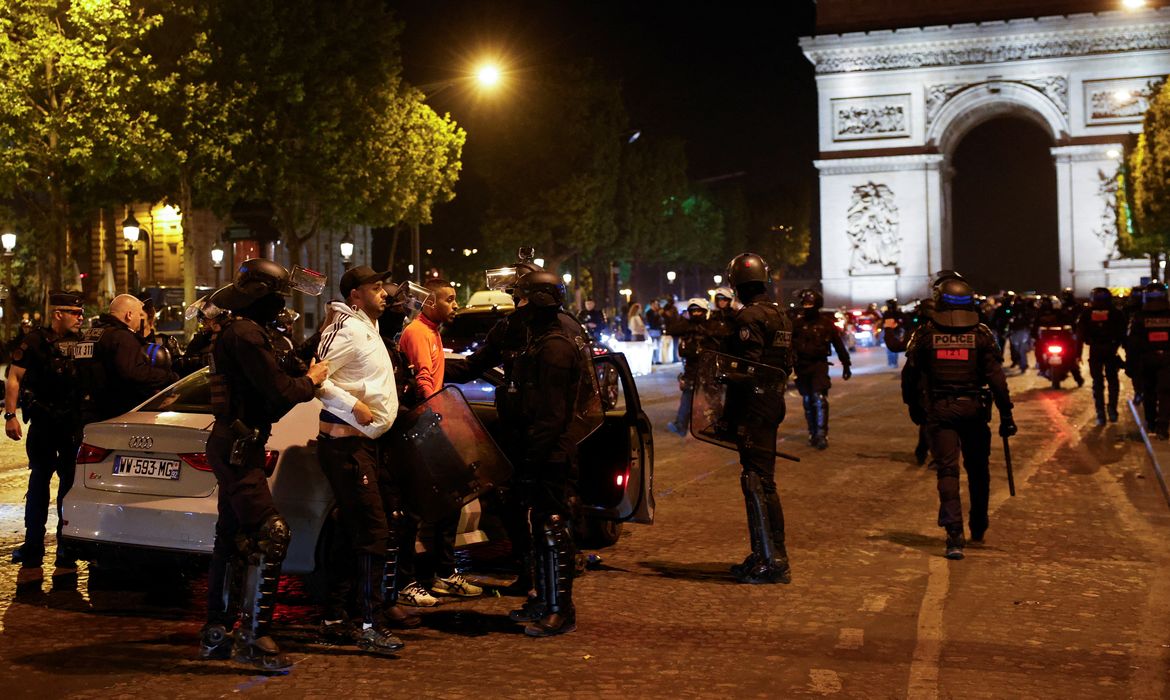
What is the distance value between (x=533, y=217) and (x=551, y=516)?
48.2 metres

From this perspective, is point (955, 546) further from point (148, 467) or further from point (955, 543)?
point (148, 467)

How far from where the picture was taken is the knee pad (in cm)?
603

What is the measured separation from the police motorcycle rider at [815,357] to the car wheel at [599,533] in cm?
675

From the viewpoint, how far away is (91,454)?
23.2ft

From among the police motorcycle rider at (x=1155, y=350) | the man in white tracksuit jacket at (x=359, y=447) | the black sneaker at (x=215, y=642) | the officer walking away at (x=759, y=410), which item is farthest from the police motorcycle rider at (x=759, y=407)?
Answer: the police motorcycle rider at (x=1155, y=350)

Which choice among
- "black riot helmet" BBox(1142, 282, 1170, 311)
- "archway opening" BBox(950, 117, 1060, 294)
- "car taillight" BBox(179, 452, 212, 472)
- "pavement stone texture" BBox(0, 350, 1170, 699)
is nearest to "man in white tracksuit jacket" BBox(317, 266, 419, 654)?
"pavement stone texture" BBox(0, 350, 1170, 699)

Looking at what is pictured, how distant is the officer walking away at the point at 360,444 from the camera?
632 cm

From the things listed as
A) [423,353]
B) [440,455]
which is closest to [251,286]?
[440,455]

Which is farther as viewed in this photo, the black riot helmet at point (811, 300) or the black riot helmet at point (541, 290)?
the black riot helmet at point (811, 300)

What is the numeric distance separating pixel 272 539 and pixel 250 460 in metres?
0.35

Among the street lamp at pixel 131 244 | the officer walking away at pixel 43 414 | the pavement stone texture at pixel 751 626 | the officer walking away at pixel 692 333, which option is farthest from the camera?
the street lamp at pixel 131 244

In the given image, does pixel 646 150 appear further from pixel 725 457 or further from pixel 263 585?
pixel 263 585

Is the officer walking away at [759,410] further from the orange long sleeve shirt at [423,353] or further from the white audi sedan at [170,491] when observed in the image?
the white audi sedan at [170,491]

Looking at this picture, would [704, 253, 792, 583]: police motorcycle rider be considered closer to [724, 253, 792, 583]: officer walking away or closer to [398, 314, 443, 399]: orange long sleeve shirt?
[724, 253, 792, 583]: officer walking away
